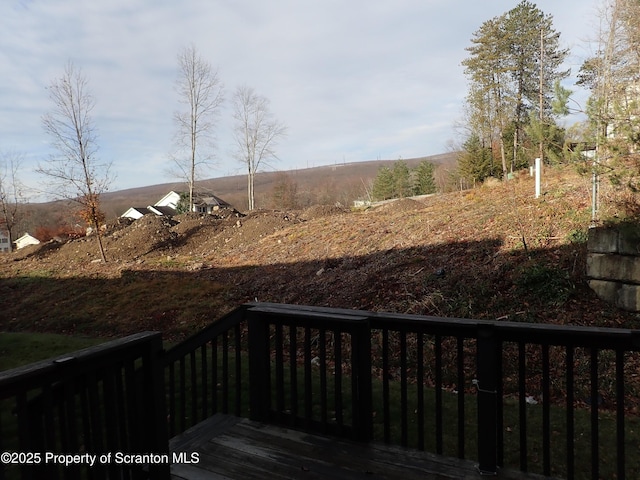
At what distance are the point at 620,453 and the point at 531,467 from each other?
98 cm

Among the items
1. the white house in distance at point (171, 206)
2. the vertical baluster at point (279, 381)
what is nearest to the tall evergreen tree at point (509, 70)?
the vertical baluster at point (279, 381)

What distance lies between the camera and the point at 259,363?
2.91m

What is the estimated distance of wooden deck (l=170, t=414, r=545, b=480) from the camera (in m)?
2.26

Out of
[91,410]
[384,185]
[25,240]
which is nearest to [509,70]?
[384,185]

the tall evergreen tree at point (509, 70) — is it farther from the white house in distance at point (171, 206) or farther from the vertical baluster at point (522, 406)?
the white house in distance at point (171, 206)

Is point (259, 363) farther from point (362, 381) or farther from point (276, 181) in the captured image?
point (276, 181)

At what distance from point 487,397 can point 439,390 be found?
37 cm

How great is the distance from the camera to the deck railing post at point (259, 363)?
289 cm

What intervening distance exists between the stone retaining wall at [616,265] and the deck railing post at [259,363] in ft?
15.5

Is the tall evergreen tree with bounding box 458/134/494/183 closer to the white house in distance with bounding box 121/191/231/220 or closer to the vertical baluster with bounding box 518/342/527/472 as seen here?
the vertical baluster with bounding box 518/342/527/472

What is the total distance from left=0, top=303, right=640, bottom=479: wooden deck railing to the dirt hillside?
1.47 m

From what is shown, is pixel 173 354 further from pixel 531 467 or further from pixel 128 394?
pixel 531 467

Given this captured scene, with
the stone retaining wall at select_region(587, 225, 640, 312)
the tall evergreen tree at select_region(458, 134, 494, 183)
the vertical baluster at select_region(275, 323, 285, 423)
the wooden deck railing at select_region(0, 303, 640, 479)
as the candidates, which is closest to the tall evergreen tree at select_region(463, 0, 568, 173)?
the tall evergreen tree at select_region(458, 134, 494, 183)

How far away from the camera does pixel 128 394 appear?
210 centimetres
